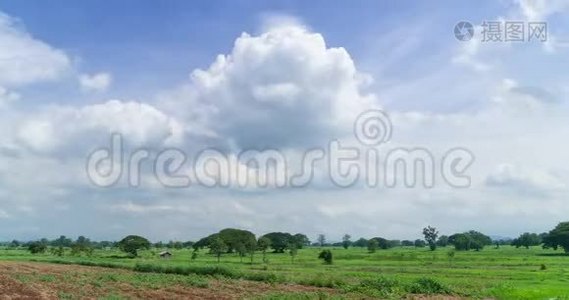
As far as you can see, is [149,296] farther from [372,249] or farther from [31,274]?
[372,249]

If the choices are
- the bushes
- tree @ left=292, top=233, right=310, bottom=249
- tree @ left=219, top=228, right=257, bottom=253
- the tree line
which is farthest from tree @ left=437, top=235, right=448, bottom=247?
the bushes

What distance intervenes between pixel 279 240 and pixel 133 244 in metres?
37.4

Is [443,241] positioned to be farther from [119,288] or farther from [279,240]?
[119,288]

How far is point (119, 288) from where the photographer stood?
31.6 meters

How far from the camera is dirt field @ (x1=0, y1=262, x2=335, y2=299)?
2711 cm

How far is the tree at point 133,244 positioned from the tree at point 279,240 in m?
32.2

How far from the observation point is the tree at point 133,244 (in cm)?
10174

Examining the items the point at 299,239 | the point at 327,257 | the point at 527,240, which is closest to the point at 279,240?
the point at 299,239

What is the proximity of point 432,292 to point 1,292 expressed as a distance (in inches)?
983

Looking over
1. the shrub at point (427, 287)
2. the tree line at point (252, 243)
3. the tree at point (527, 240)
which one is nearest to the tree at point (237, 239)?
the tree line at point (252, 243)

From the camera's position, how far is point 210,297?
31016 mm

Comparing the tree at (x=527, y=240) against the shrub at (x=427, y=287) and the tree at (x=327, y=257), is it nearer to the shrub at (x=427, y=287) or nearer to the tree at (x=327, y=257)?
the tree at (x=327, y=257)

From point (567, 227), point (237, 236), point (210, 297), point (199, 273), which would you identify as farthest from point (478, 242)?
point (210, 297)

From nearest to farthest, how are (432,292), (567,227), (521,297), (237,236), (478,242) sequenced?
(521,297), (432,292), (237,236), (567,227), (478,242)
